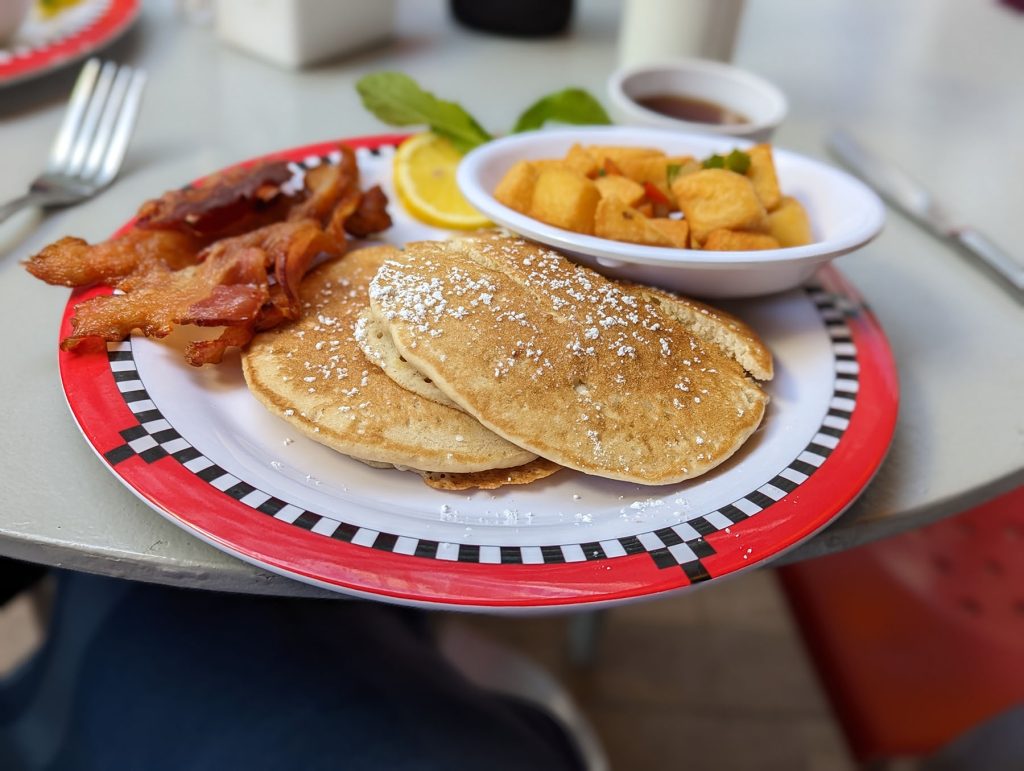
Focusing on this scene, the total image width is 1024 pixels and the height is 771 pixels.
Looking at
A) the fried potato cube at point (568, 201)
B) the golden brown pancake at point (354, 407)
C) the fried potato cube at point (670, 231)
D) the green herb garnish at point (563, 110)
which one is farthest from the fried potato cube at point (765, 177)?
the golden brown pancake at point (354, 407)

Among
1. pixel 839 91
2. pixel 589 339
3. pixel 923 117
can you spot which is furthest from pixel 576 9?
pixel 589 339

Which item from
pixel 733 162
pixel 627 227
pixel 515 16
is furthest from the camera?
pixel 515 16

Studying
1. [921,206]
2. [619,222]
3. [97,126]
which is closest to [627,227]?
[619,222]

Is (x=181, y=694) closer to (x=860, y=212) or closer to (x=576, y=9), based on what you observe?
(x=860, y=212)

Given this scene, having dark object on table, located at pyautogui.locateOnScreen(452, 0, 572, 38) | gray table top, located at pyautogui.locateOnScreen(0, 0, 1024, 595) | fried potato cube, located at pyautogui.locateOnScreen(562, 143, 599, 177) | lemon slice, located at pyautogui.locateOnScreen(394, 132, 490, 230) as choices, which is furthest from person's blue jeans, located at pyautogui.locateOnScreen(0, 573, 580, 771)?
dark object on table, located at pyautogui.locateOnScreen(452, 0, 572, 38)

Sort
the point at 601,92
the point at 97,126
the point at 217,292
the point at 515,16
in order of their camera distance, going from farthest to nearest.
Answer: the point at 515,16
the point at 601,92
the point at 97,126
the point at 217,292

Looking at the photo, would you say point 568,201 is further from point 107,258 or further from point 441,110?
point 107,258

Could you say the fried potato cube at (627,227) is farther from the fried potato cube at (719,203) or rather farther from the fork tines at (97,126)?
the fork tines at (97,126)

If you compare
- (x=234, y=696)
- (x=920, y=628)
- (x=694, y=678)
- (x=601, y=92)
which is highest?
(x=601, y=92)
